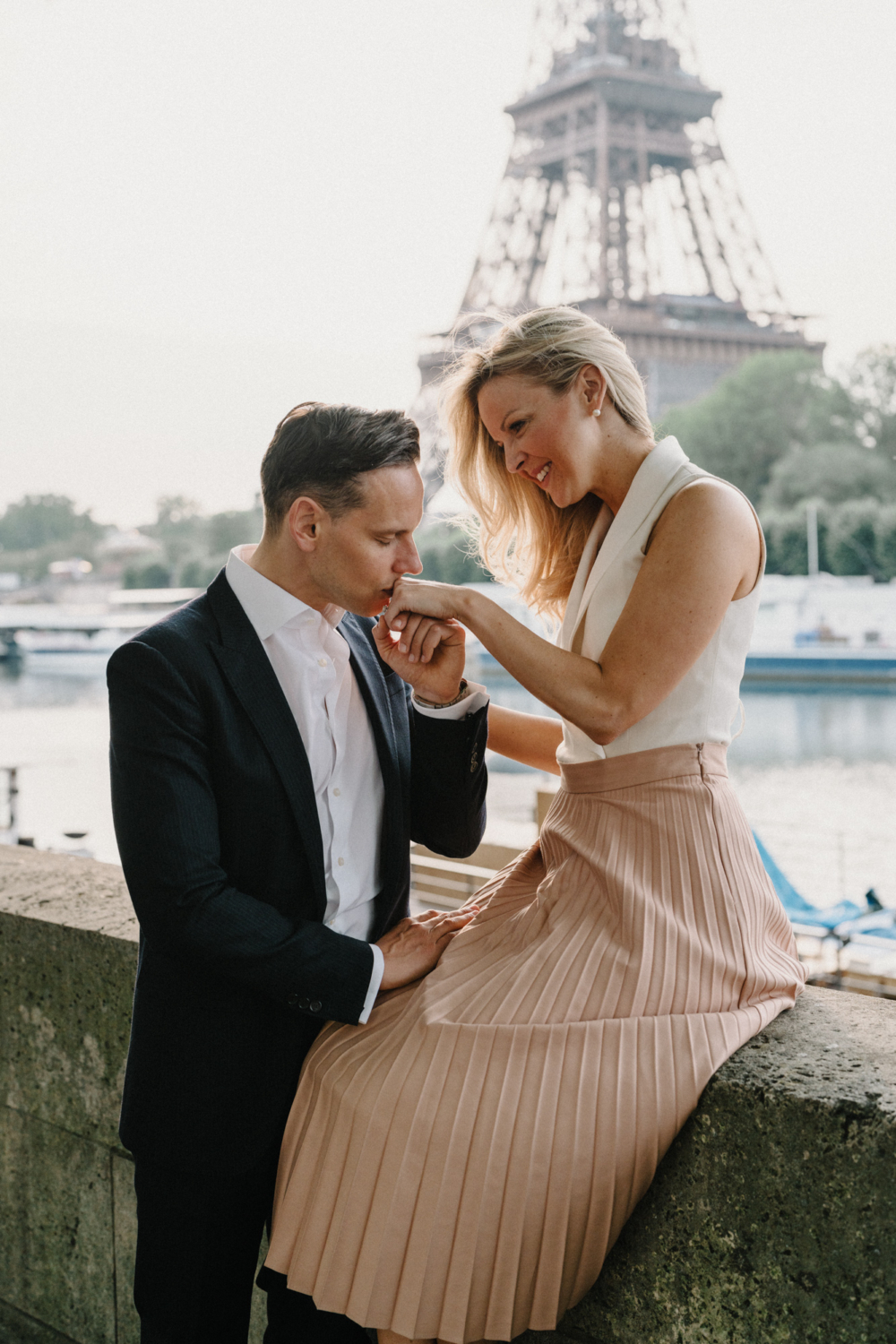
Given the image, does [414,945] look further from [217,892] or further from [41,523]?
[41,523]

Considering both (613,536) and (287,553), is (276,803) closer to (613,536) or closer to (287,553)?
(287,553)

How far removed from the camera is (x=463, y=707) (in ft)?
4.33

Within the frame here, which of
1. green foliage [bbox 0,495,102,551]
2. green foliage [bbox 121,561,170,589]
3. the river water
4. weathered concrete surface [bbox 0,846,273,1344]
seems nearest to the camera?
weathered concrete surface [bbox 0,846,273,1344]

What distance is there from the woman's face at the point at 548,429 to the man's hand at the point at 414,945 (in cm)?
51

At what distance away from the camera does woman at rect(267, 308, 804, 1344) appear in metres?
0.99

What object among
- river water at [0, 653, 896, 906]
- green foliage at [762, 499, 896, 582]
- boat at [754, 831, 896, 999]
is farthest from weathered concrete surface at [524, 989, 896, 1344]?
green foliage at [762, 499, 896, 582]

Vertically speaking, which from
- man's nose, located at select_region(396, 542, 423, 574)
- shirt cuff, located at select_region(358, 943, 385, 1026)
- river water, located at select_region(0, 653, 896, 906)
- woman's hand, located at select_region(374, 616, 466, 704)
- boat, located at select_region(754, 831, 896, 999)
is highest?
man's nose, located at select_region(396, 542, 423, 574)

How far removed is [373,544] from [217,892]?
410mm

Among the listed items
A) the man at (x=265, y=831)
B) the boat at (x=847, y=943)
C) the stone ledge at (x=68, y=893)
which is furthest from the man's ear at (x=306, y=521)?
the boat at (x=847, y=943)

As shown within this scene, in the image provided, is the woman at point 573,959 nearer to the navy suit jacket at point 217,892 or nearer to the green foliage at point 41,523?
the navy suit jacket at point 217,892

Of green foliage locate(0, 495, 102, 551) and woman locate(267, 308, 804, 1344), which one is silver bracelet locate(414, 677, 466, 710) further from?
green foliage locate(0, 495, 102, 551)

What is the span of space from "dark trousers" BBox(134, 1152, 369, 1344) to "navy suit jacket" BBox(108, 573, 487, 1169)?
0.12 feet

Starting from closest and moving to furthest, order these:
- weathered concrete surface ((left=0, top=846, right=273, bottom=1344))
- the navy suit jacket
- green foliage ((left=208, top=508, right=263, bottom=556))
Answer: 1. the navy suit jacket
2. weathered concrete surface ((left=0, top=846, right=273, bottom=1344))
3. green foliage ((left=208, top=508, right=263, bottom=556))

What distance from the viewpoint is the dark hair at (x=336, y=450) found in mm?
1225
